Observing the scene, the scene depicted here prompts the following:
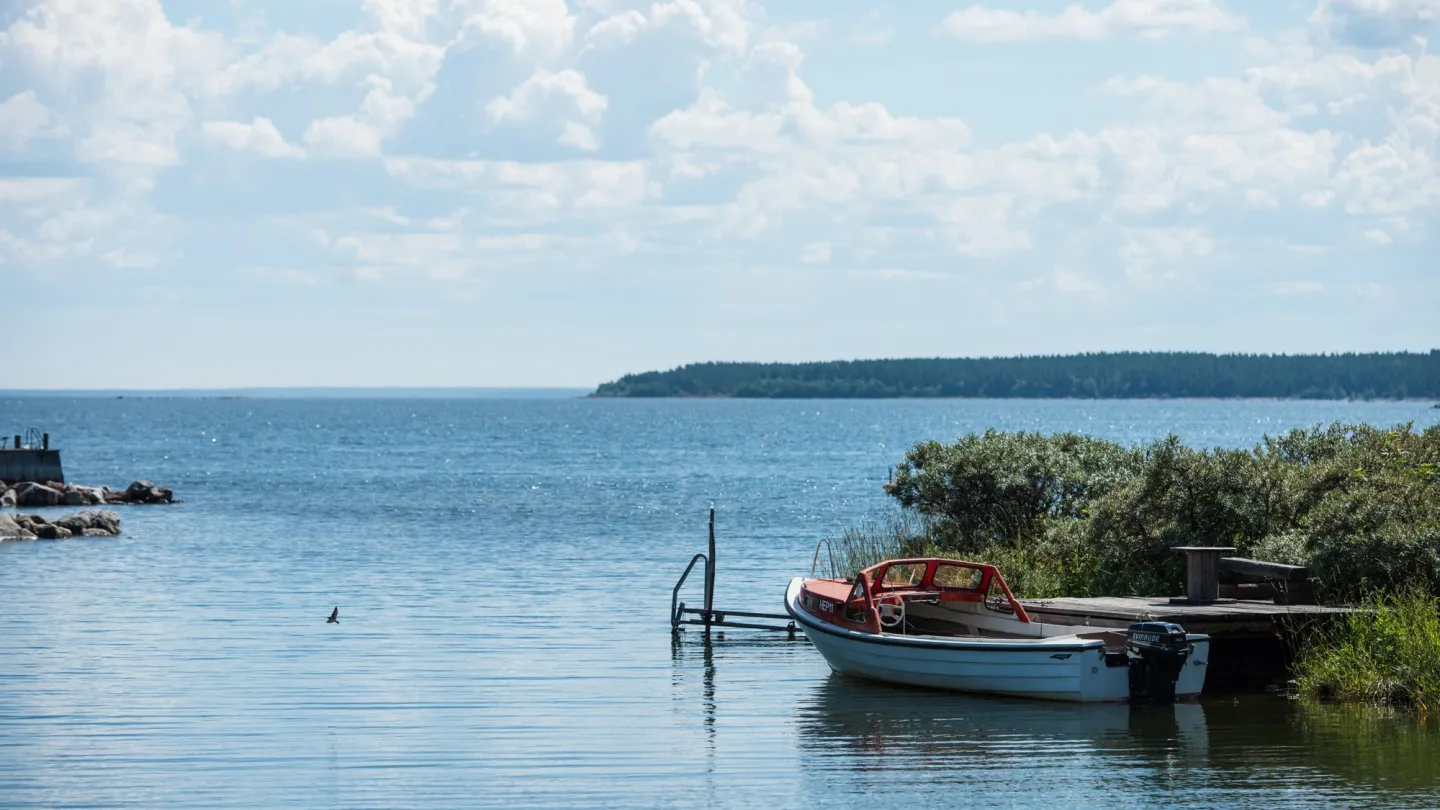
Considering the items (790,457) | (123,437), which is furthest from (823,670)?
(123,437)

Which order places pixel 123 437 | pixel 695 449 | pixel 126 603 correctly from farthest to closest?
pixel 123 437
pixel 695 449
pixel 126 603

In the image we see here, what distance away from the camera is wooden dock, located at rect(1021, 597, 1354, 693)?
76.5 ft

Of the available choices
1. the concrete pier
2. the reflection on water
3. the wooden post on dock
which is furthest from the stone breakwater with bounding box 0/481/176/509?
the wooden post on dock

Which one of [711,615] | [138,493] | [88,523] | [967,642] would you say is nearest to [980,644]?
[967,642]

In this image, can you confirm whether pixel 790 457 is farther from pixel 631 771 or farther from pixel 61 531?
pixel 631 771

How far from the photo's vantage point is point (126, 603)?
36.7 metres

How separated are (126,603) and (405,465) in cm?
7743

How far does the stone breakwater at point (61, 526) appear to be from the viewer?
5338 centimetres

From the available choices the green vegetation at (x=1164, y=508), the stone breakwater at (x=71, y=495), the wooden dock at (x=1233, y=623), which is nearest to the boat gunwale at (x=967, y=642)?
the wooden dock at (x=1233, y=623)

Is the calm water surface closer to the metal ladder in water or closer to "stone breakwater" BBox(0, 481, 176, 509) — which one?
the metal ladder in water

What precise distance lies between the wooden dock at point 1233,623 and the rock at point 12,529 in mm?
38700

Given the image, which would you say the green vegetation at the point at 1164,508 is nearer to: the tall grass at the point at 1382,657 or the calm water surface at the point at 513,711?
the tall grass at the point at 1382,657

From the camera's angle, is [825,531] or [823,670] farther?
[825,531]

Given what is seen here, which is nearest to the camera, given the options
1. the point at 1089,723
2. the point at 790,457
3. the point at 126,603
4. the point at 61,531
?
the point at 1089,723
